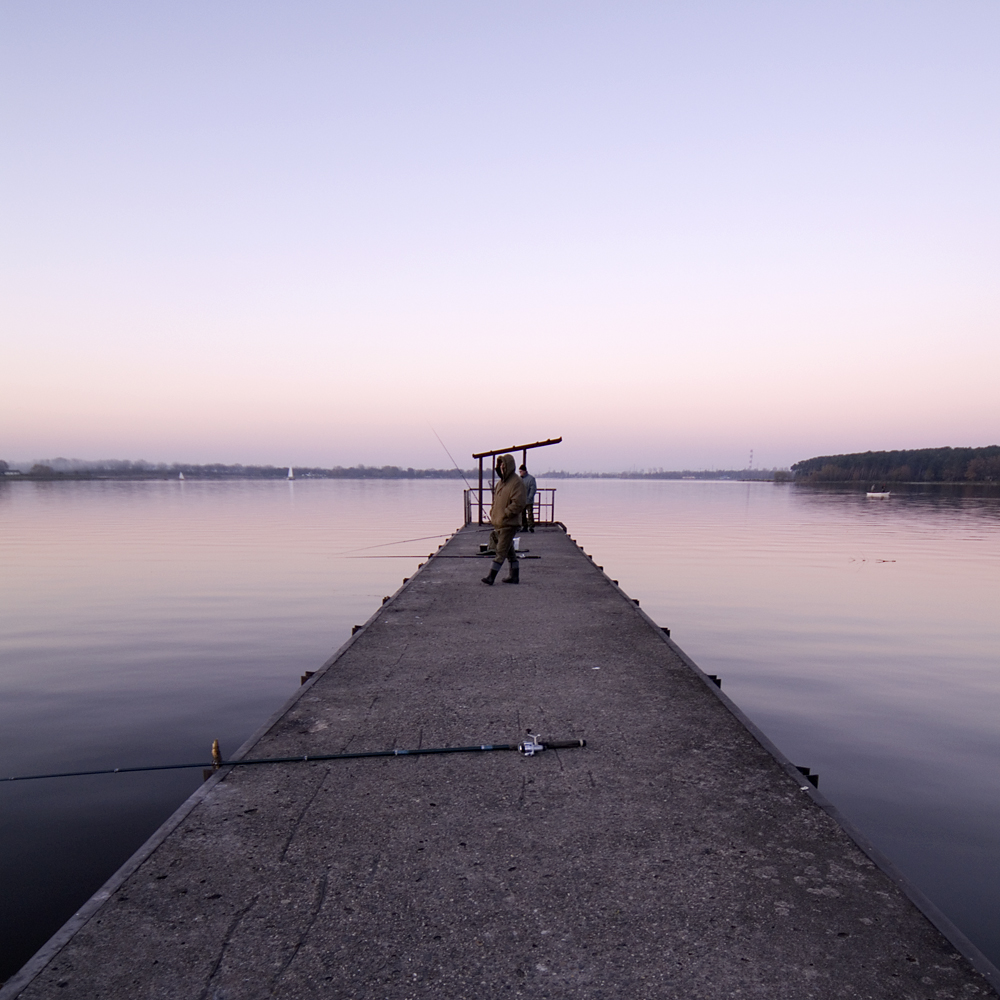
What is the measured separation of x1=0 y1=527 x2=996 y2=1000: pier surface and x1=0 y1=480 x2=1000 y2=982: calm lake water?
6.86ft

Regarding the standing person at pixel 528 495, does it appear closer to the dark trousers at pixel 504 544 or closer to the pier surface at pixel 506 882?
the dark trousers at pixel 504 544

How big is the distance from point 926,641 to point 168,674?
14.9 meters

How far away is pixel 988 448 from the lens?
16812 cm

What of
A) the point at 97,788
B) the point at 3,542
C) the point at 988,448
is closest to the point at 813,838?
the point at 97,788

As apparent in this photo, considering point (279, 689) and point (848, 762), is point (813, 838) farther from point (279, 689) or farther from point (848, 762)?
point (279, 689)

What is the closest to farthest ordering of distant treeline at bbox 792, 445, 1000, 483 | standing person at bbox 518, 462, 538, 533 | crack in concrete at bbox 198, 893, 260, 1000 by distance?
crack in concrete at bbox 198, 893, 260, 1000
standing person at bbox 518, 462, 538, 533
distant treeline at bbox 792, 445, 1000, 483

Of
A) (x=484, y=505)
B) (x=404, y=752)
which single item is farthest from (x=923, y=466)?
(x=404, y=752)

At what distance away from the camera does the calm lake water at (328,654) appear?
221 inches

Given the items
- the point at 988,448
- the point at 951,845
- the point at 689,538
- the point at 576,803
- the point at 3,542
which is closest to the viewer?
the point at 576,803

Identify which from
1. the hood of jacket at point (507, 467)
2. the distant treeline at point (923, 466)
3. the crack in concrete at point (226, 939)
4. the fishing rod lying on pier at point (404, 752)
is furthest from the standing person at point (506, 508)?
the distant treeline at point (923, 466)

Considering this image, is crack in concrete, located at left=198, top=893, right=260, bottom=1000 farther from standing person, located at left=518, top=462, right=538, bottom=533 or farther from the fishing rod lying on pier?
standing person, located at left=518, top=462, right=538, bottom=533

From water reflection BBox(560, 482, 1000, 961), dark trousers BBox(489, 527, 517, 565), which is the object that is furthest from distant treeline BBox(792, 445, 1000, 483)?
dark trousers BBox(489, 527, 517, 565)

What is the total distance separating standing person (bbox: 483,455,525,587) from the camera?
1102 cm

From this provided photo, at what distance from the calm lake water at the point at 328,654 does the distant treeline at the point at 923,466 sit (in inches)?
6238
